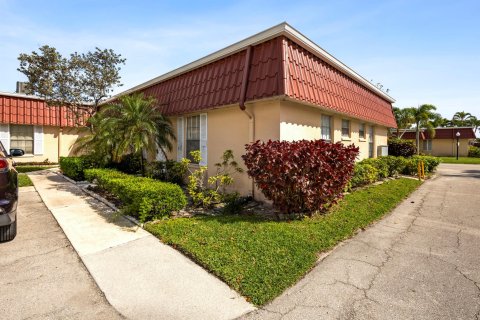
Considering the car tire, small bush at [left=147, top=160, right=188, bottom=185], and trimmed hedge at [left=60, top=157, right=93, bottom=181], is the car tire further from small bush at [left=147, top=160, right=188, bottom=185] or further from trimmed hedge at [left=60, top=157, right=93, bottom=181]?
trimmed hedge at [left=60, top=157, right=93, bottom=181]

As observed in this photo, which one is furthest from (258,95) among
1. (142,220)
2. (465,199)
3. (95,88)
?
(95,88)

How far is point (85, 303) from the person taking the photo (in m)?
2.89

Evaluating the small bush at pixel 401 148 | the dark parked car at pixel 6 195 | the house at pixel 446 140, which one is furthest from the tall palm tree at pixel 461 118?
the dark parked car at pixel 6 195

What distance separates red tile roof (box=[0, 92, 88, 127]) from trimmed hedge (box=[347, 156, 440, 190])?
15209 mm

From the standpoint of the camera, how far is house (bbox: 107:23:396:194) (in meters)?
6.64

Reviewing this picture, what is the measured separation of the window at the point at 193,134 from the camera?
9.58 meters

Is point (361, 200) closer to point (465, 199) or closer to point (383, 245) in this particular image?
point (383, 245)

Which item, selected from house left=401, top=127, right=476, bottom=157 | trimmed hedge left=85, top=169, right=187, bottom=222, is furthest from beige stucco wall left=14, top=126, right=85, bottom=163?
house left=401, top=127, right=476, bottom=157

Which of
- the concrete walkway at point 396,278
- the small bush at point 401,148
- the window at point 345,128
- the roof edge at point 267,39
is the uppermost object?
the roof edge at point 267,39

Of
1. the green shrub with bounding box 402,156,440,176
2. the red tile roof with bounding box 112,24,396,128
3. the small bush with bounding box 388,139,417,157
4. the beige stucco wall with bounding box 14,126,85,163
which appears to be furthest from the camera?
the small bush with bounding box 388,139,417,157

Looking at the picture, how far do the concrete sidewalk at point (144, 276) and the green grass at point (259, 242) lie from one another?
19 centimetres

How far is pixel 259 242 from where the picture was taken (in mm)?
4293

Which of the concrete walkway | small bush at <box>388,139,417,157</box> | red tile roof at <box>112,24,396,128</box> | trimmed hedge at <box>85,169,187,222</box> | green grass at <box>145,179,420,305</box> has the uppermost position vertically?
red tile roof at <box>112,24,396,128</box>

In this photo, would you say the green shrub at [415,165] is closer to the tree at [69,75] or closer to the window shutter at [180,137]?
the window shutter at [180,137]
